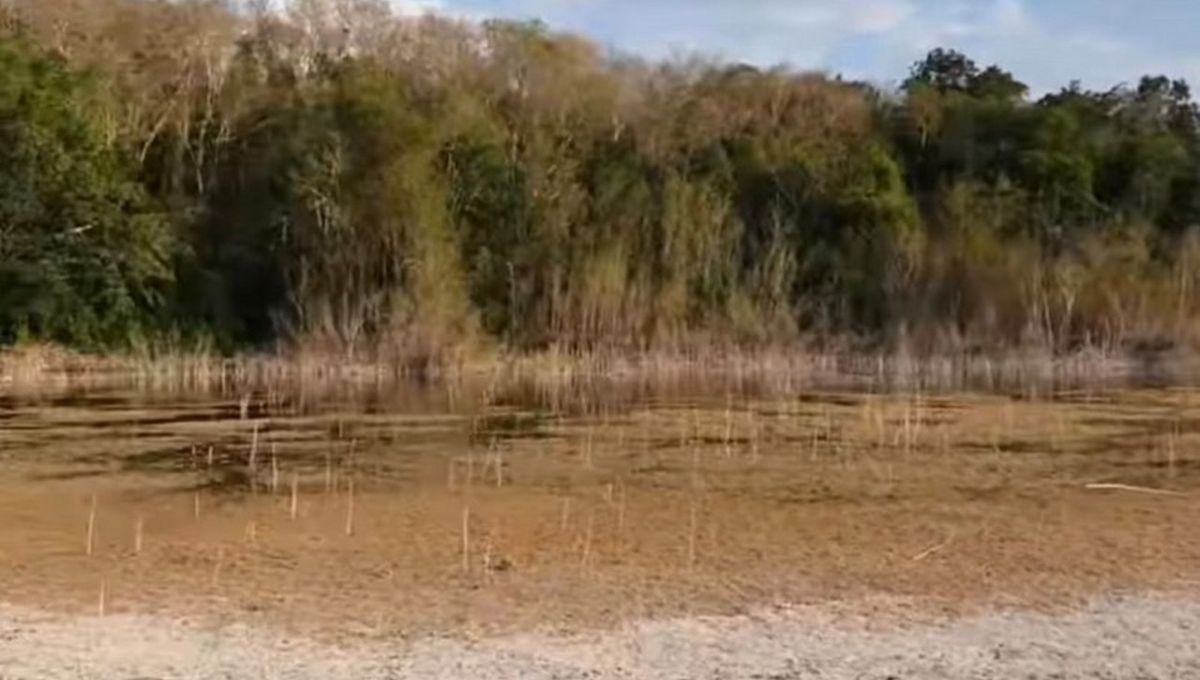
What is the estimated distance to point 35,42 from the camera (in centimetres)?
3791

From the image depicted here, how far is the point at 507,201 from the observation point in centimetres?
3962

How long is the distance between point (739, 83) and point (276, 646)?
138ft

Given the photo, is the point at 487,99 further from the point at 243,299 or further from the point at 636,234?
the point at 243,299

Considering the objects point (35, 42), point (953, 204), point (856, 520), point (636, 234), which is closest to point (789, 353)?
point (636, 234)

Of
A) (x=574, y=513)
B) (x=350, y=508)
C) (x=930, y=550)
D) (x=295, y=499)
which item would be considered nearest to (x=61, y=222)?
(x=295, y=499)

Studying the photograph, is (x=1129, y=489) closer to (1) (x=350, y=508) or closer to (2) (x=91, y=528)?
(1) (x=350, y=508)

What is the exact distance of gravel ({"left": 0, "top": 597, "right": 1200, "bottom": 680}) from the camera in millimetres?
7594

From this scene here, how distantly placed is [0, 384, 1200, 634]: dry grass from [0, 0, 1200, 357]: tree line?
13177mm

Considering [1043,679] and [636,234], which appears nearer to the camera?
[1043,679]

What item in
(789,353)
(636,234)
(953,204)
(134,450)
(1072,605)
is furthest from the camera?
(953,204)

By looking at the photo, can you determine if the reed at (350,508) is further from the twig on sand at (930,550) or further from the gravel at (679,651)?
the twig on sand at (930,550)

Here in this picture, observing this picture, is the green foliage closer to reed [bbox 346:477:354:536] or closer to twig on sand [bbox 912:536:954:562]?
reed [bbox 346:477:354:536]

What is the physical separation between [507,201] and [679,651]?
31.9m

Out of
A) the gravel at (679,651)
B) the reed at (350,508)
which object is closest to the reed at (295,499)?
the reed at (350,508)
